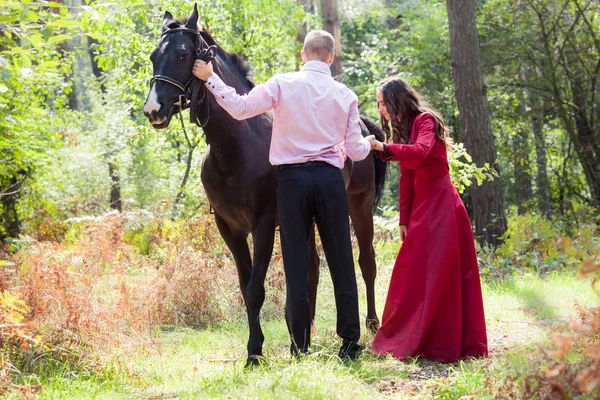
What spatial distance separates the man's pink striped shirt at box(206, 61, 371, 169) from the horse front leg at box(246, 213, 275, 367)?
0.56 meters

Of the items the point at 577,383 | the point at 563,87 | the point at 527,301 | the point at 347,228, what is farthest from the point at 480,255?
the point at 577,383

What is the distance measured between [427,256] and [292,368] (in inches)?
72.1

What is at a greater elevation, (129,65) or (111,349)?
(129,65)

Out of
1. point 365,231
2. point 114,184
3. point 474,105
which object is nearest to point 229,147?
point 365,231

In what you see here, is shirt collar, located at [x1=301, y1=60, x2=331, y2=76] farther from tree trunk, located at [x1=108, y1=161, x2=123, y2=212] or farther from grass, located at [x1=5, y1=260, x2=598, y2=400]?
tree trunk, located at [x1=108, y1=161, x2=123, y2=212]

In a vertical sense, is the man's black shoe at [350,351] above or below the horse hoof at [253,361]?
above

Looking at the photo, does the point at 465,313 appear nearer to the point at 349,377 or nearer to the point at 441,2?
the point at 349,377

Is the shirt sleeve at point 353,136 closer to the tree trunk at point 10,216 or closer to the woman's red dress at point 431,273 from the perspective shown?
Result: the woman's red dress at point 431,273

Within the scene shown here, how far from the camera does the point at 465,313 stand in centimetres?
588

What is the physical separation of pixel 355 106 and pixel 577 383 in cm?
269

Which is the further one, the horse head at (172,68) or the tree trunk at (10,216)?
the tree trunk at (10,216)

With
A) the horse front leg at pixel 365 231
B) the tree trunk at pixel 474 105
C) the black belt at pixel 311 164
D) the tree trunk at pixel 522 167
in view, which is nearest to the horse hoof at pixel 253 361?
the black belt at pixel 311 164

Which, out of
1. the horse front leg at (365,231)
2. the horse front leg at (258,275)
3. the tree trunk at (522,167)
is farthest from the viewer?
the tree trunk at (522,167)

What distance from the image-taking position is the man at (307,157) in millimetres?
5199
